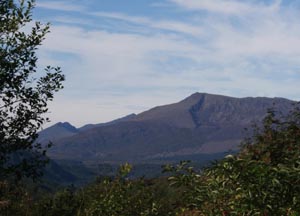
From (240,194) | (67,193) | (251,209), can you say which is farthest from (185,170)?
(67,193)

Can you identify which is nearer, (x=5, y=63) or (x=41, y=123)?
(x=5, y=63)

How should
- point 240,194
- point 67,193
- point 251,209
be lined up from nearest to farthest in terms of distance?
1. point 251,209
2. point 240,194
3. point 67,193

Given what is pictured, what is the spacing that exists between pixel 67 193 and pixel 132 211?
7819 mm

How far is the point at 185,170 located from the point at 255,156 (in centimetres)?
204

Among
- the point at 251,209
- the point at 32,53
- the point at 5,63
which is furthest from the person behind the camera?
the point at 32,53

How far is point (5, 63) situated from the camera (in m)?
14.8

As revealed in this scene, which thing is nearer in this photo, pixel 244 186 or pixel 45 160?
pixel 244 186

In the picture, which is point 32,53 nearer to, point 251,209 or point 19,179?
point 19,179

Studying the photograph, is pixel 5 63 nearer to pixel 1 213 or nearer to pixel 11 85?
pixel 11 85

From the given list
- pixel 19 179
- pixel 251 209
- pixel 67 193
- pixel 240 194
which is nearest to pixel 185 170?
pixel 240 194

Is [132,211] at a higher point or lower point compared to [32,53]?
lower

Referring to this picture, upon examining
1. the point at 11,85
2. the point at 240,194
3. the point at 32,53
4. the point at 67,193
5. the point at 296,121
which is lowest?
the point at 67,193

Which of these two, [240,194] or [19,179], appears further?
[19,179]

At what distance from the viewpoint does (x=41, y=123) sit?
52.6 ft
